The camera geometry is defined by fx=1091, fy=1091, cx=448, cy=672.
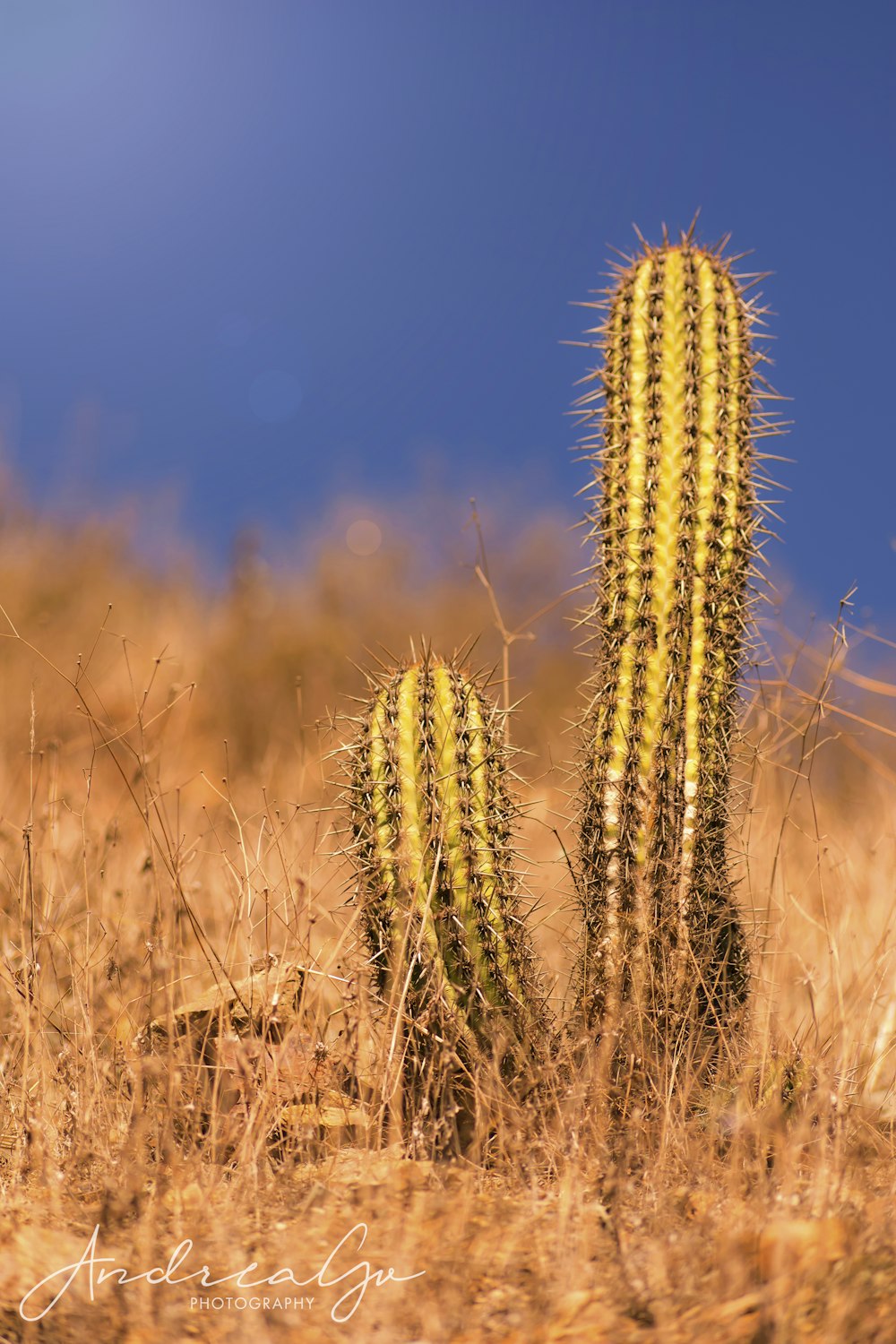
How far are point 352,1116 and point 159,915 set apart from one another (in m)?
0.78

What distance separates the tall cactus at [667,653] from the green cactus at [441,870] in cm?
34

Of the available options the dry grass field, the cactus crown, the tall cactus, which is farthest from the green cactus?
the tall cactus

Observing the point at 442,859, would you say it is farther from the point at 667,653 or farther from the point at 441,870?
the point at 667,653

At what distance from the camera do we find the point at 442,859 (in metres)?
3.05

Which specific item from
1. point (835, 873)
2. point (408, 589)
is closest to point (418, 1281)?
point (835, 873)

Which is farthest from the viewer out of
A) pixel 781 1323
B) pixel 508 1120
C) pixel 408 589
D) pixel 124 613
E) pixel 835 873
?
pixel 408 589

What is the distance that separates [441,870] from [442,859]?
0.03m

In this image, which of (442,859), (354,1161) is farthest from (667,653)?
(354,1161)

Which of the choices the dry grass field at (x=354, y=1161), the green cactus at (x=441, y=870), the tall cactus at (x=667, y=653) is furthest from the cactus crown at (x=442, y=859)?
the tall cactus at (x=667, y=653)

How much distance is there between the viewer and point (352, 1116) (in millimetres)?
2984

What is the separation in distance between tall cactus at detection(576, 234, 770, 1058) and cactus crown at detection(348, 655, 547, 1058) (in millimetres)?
342

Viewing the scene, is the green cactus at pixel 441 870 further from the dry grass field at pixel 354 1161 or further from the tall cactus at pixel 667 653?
the tall cactus at pixel 667 653

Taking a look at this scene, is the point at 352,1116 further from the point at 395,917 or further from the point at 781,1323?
the point at 781,1323

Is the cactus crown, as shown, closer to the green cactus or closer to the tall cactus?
the green cactus
